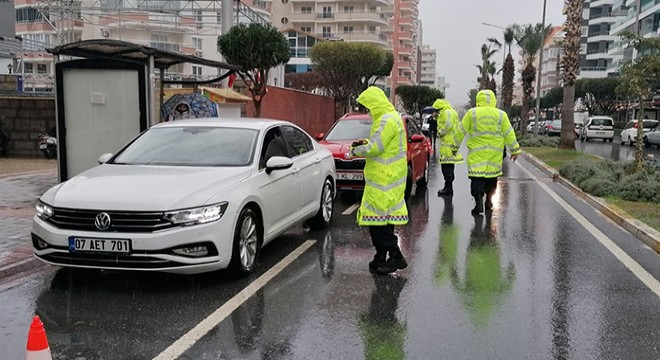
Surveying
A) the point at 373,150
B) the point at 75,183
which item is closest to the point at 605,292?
the point at 373,150

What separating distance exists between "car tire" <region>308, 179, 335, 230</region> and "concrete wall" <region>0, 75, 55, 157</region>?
12.1 m

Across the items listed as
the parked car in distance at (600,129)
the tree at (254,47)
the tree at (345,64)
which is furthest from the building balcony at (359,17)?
the tree at (254,47)

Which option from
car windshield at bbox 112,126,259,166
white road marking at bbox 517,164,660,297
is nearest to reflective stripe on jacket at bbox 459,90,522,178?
white road marking at bbox 517,164,660,297

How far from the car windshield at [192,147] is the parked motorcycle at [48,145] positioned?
1096cm

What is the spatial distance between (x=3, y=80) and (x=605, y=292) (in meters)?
22.1

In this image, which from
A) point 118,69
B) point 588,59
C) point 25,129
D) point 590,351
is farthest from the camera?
point 588,59

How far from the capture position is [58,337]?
4.46 m

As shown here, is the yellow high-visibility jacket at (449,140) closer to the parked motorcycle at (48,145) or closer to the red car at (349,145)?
the red car at (349,145)

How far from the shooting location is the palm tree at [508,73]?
4756 centimetres

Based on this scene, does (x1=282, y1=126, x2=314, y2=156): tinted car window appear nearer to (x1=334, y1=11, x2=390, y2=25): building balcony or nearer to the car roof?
the car roof

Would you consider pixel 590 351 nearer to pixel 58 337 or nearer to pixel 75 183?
pixel 58 337

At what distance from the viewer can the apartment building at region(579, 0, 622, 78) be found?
9544cm

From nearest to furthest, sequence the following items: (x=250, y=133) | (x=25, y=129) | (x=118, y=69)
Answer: (x=250, y=133) < (x=118, y=69) < (x=25, y=129)

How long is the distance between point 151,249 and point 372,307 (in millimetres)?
1942
